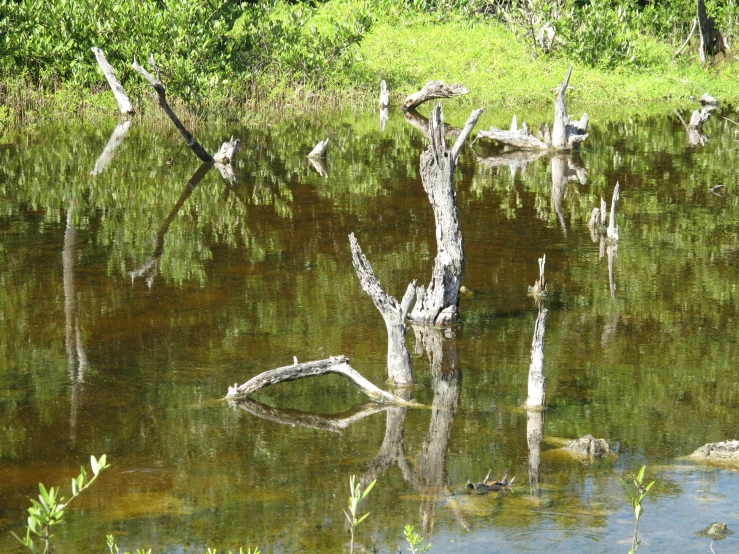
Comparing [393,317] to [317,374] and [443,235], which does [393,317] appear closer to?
[317,374]

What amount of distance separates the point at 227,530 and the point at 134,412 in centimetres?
219

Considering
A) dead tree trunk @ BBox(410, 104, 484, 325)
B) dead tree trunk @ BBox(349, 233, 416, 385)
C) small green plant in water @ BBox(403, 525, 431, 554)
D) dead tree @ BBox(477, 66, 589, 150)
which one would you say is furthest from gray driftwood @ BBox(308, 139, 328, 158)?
small green plant in water @ BBox(403, 525, 431, 554)

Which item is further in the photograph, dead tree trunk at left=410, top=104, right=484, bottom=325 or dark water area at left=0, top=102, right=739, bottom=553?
dead tree trunk at left=410, top=104, right=484, bottom=325

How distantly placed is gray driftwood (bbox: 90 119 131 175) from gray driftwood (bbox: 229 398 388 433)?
11158 millimetres

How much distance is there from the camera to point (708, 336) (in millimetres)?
10219

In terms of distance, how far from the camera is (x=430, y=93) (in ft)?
93.2

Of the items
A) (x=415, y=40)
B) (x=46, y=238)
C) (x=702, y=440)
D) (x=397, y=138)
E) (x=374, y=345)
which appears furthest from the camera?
(x=415, y=40)

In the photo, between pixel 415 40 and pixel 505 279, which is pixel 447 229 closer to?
pixel 505 279

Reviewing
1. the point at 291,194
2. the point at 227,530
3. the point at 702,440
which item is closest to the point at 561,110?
the point at 291,194

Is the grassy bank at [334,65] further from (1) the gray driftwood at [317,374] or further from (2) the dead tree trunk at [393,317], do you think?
(1) the gray driftwood at [317,374]

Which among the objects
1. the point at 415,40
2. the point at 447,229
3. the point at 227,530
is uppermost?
the point at 415,40

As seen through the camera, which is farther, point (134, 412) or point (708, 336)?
point (708, 336)

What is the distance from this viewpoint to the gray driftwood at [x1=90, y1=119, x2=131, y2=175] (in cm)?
1920

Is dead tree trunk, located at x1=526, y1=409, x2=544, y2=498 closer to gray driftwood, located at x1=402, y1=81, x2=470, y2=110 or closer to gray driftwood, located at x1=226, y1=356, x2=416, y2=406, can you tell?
gray driftwood, located at x1=226, y1=356, x2=416, y2=406
